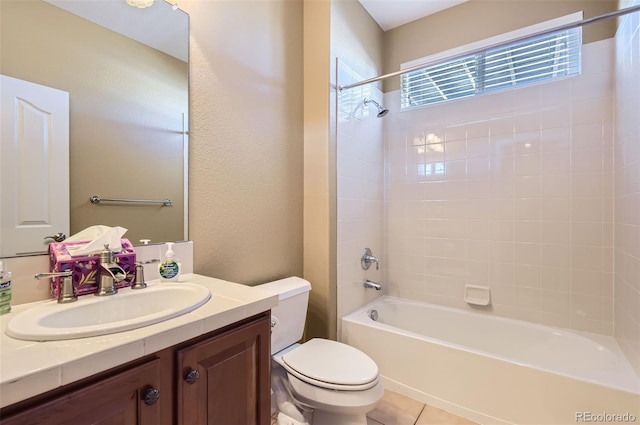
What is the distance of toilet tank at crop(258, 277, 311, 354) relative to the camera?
1511 mm

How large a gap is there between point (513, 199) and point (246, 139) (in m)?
1.89

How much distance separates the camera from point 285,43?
1904 millimetres

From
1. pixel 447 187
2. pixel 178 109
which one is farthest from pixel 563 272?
pixel 178 109

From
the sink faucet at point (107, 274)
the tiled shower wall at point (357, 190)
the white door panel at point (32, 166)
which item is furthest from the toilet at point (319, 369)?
the white door panel at point (32, 166)

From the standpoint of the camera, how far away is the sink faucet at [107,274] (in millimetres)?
979

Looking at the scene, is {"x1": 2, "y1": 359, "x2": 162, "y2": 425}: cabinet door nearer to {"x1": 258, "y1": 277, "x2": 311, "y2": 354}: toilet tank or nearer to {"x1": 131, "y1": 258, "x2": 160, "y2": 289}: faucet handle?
{"x1": 131, "y1": 258, "x2": 160, "y2": 289}: faucet handle

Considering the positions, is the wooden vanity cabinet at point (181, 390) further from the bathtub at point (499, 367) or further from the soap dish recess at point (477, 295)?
the soap dish recess at point (477, 295)

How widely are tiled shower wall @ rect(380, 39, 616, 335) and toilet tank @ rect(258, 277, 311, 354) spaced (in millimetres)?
1200

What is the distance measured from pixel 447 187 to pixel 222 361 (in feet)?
6.84

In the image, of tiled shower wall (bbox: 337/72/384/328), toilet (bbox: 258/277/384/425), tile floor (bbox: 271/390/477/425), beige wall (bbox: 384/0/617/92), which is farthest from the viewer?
tiled shower wall (bbox: 337/72/384/328)

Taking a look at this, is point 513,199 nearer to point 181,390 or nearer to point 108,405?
point 181,390

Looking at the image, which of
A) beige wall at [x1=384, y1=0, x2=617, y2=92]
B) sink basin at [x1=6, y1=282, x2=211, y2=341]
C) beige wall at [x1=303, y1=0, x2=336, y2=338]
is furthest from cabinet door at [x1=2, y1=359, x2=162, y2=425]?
beige wall at [x1=384, y1=0, x2=617, y2=92]

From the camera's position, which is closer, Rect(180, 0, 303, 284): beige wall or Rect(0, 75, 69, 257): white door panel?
Rect(0, 75, 69, 257): white door panel

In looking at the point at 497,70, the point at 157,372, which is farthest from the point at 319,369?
the point at 497,70
